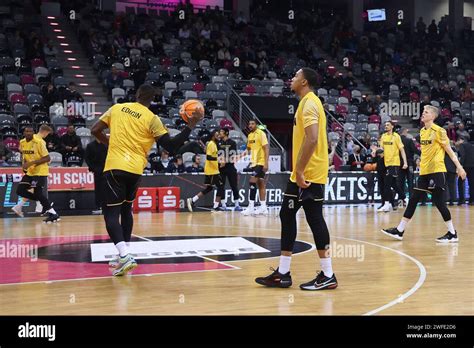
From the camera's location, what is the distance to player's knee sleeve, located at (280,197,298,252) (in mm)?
6512

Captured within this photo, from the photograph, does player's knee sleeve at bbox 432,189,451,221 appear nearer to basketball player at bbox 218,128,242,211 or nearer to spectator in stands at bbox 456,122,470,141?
basketball player at bbox 218,128,242,211

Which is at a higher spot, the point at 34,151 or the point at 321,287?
the point at 34,151

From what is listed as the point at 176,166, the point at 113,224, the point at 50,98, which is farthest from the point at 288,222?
the point at 50,98

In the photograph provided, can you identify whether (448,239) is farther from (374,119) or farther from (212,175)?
(374,119)

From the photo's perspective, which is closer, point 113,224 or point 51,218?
point 113,224

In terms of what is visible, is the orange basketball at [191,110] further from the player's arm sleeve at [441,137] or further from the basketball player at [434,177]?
the player's arm sleeve at [441,137]

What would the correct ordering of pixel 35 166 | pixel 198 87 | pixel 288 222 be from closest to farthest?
pixel 288 222 → pixel 35 166 → pixel 198 87

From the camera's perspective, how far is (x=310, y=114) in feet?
20.7

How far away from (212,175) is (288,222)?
9953mm

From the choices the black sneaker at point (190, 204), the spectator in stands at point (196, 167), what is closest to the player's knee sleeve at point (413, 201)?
the black sneaker at point (190, 204)

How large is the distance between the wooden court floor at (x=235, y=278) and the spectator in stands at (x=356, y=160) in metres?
8.31

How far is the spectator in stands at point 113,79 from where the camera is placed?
22016 millimetres

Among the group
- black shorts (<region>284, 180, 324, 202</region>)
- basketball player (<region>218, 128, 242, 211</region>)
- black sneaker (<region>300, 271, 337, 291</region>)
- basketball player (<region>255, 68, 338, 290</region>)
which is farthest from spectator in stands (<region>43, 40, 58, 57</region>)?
black sneaker (<region>300, 271, 337, 291</region>)
